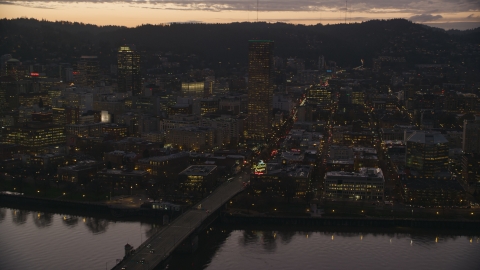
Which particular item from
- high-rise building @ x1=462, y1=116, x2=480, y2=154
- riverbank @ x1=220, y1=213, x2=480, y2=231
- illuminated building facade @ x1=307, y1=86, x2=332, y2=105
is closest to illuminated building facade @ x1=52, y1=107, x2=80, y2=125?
illuminated building facade @ x1=307, y1=86, x2=332, y2=105

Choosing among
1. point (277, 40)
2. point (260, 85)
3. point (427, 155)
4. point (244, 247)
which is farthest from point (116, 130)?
point (277, 40)

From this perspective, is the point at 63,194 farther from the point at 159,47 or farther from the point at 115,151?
the point at 159,47

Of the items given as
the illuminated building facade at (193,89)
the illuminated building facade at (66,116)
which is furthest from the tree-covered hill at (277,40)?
the illuminated building facade at (66,116)

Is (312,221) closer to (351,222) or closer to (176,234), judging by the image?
(351,222)

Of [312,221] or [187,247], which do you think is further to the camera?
[312,221]

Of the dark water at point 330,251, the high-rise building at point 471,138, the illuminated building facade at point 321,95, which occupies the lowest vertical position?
the dark water at point 330,251

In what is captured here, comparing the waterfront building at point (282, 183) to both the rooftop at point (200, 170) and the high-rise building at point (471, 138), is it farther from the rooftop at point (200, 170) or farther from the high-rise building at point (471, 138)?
the high-rise building at point (471, 138)

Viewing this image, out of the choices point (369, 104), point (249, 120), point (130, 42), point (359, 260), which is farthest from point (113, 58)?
point (359, 260)
